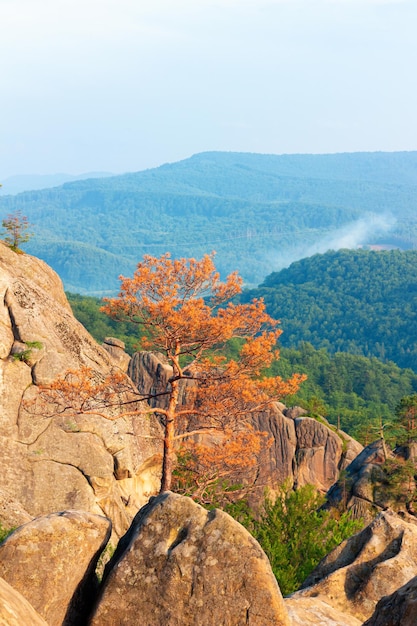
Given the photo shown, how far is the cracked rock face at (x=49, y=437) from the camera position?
19.4m

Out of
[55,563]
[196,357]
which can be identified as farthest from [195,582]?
[196,357]

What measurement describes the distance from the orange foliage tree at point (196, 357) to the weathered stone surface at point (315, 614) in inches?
A: 392

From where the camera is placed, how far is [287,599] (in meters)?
9.59

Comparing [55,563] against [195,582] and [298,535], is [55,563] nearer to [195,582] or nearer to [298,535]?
[195,582]

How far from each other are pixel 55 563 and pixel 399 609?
135 inches

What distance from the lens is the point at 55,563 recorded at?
791 centimetres

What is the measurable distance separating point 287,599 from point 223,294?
11.8 m

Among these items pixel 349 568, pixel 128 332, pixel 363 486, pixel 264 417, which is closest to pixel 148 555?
pixel 349 568

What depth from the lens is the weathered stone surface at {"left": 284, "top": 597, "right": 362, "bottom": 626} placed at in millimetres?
8781

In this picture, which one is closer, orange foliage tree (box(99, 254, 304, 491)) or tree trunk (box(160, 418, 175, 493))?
tree trunk (box(160, 418, 175, 493))

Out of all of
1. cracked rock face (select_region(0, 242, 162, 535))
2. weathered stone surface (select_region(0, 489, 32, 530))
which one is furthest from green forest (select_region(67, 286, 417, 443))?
weathered stone surface (select_region(0, 489, 32, 530))

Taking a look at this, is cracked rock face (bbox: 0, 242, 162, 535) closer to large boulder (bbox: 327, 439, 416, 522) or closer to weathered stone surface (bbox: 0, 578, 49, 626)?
large boulder (bbox: 327, 439, 416, 522)

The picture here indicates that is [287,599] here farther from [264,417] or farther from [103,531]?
[264,417]

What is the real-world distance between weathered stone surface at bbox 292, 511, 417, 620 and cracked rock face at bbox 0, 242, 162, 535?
9217 millimetres
